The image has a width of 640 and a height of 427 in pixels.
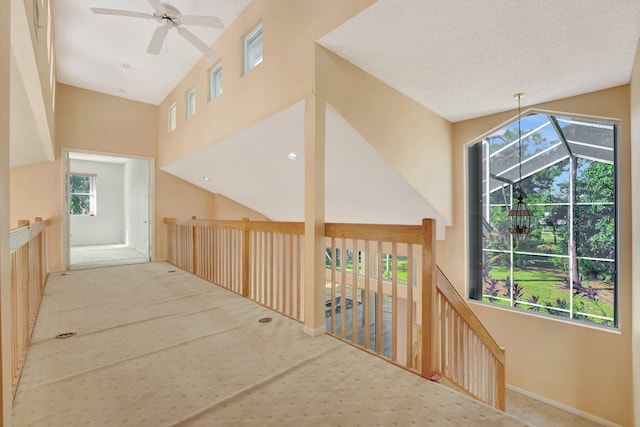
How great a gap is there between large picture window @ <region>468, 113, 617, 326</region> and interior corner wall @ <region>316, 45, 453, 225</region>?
623 millimetres

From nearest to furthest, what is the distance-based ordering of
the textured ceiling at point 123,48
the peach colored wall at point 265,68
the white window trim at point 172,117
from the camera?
the peach colored wall at point 265,68 < the textured ceiling at point 123,48 < the white window trim at point 172,117

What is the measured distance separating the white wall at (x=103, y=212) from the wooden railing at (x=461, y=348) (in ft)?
31.1

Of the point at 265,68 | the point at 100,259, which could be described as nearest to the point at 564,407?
the point at 265,68

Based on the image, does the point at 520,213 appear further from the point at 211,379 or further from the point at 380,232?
the point at 211,379

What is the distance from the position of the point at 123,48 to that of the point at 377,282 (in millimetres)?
4637

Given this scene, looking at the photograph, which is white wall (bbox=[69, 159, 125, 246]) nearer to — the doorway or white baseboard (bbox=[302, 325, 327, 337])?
the doorway

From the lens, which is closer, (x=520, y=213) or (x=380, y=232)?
(x=380, y=232)

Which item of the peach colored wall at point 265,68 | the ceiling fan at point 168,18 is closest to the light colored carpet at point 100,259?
the peach colored wall at point 265,68

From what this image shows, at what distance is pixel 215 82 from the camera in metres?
4.38

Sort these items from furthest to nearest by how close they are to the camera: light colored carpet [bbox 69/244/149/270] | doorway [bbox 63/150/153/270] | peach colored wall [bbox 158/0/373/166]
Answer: doorway [bbox 63/150/153/270]
light colored carpet [bbox 69/244/149/270]
peach colored wall [bbox 158/0/373/166]

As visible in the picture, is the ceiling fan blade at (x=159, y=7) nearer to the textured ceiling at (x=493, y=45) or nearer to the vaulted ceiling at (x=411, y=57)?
the vaulted ceiling at (x=411, y=57)

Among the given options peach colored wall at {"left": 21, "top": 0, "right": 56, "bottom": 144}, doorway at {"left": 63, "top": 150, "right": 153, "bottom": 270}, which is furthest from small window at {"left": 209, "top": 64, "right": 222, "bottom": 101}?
Answer: doorway at {"left": 63, "top": 150, "right": 153, "bottom": 270}

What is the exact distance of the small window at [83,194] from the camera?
328 inches

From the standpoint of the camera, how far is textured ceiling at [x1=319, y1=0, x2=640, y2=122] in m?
Answer: 2.14
